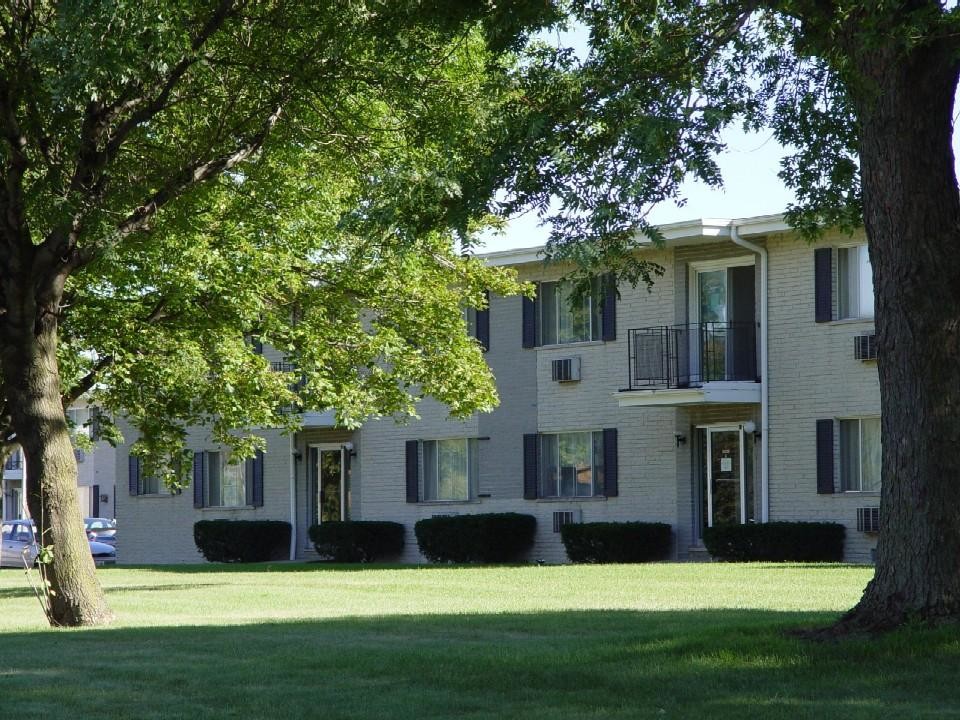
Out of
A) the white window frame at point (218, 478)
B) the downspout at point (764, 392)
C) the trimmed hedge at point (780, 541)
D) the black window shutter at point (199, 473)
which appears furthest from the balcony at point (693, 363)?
the black window shutter at point (199, 473)

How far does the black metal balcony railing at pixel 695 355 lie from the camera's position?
27812 mm

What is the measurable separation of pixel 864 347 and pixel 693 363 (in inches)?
135

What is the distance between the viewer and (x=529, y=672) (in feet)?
33.9

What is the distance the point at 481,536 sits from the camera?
29797 millimetres

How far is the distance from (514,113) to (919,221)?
327cm

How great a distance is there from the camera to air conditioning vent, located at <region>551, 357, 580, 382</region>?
30000 mm

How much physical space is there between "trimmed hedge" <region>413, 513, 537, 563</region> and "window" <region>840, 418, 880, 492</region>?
21.8ft

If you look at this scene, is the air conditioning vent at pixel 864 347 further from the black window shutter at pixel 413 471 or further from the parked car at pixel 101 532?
the parked car at pixel 101 532

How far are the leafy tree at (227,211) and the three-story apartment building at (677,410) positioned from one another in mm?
5094

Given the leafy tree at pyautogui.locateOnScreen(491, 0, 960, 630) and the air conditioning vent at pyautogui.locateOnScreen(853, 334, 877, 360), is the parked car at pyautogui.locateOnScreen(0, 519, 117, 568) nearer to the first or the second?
the air conditioning vent at pyautogui.locateOnScreen(853, 334, 877, 360)

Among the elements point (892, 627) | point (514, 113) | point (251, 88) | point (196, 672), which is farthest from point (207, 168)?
point (892, 627)

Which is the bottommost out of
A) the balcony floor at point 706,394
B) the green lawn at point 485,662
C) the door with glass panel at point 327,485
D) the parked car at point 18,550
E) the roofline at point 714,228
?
the parked car at point 18,550

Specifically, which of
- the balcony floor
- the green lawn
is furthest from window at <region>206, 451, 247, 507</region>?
the green lawn

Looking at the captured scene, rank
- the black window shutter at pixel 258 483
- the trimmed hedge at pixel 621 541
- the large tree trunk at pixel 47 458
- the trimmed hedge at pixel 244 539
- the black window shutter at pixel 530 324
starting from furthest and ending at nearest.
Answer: the black window shutter at pixel 258 483 → the trimmed hedge at pixel 244 539 → the black window shutter at pixel 530 324 → the trimmed hedge at pixel 621 541 → the large tree trunk at pixel 47 458
